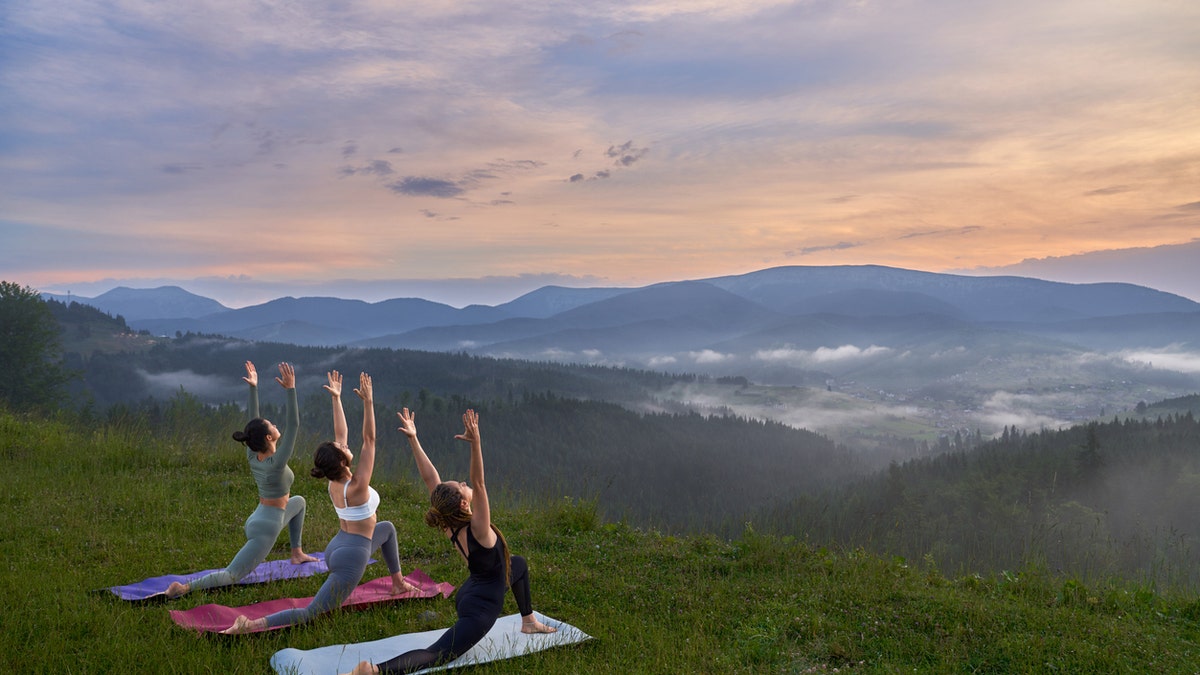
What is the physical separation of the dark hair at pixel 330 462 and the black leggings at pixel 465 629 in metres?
2.07

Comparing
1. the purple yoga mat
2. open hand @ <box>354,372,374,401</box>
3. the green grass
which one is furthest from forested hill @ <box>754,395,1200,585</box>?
open hand @ <box>354,372,374,401</box>

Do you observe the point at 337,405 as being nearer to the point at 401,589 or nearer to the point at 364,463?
the point at 364,463

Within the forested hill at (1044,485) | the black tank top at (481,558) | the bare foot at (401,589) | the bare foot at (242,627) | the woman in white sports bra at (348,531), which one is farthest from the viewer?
the forested hill at (1044,485)

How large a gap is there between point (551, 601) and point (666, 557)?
2.21 metres

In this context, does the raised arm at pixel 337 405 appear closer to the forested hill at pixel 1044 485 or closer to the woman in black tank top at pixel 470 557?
the woman in black tank top at pixel 470 557

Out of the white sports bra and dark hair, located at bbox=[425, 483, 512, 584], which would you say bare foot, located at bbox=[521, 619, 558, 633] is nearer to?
dark hair, located at bbox=[425, 483, 512, 584]

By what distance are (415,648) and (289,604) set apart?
1851mm

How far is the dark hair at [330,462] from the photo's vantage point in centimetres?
743

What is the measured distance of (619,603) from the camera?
8.05 metres

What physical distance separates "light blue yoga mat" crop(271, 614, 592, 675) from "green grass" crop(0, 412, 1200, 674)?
15 centimetres

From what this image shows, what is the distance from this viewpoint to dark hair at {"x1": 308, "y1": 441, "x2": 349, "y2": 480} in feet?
24.4

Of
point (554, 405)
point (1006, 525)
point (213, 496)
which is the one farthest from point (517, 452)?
point (213, 496)

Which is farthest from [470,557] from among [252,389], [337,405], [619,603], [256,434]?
[252,389]

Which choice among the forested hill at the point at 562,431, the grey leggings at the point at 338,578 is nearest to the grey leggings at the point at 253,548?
the grey leggings at the point at 338,578
